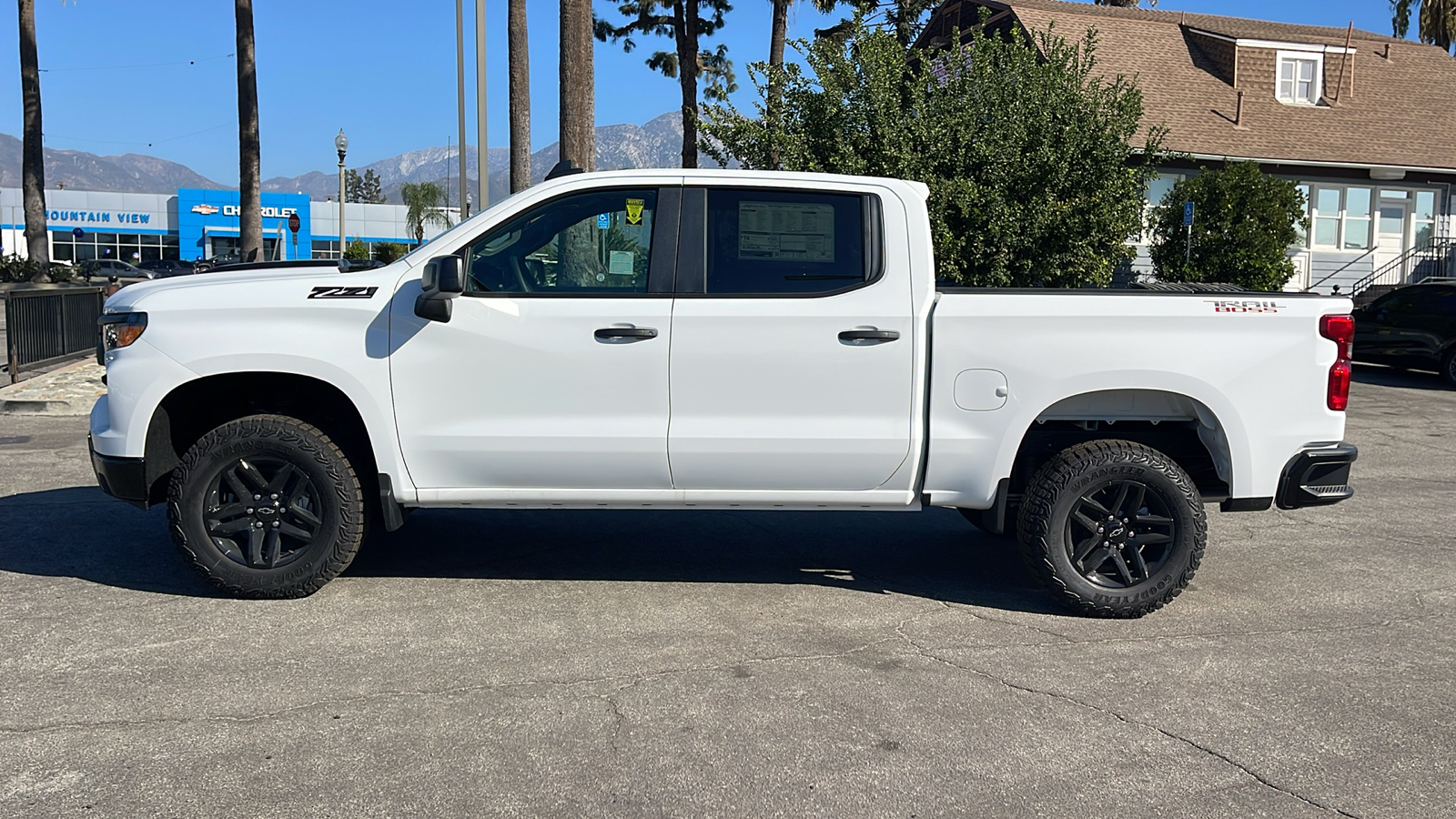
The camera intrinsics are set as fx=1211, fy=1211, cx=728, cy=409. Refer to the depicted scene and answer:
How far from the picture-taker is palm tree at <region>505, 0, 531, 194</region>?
18.1 m

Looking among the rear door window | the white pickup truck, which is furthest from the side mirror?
the rear door window

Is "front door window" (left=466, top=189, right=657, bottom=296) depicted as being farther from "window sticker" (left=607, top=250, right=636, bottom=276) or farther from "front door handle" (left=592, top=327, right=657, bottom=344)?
"front door handle" (left=592, top=327, right=657, bottom=344)

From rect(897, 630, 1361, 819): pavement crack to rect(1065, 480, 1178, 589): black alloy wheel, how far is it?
100 cm

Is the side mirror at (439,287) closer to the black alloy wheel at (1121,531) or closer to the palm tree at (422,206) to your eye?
the black alloy wheel at (1121,531)

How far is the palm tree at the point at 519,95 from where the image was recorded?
18094mm

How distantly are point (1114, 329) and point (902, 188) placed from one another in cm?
117

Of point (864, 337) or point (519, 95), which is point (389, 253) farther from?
point (864, 337)

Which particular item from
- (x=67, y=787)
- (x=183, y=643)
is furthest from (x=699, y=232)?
(x=67, y=787)

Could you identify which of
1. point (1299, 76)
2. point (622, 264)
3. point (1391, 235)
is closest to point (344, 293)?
point (622, 264)

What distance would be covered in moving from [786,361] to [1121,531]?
5.72 ft

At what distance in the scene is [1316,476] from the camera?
557 centimetres

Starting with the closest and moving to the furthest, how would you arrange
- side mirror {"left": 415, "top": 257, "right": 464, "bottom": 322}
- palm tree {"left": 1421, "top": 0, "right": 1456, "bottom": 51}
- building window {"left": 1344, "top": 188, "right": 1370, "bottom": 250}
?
side mirror {"left": 415, "top": 257, "right": 464, "bottom": 322} < building window {"left": 1344, "top": 188, "right": 1370, "bottom": 250} < palm tree {"left": 1421, "top": 0, "right": 1456, "bottom": 51}

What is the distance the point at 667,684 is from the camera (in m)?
4.60

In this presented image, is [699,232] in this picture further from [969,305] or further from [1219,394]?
[1219,394]
